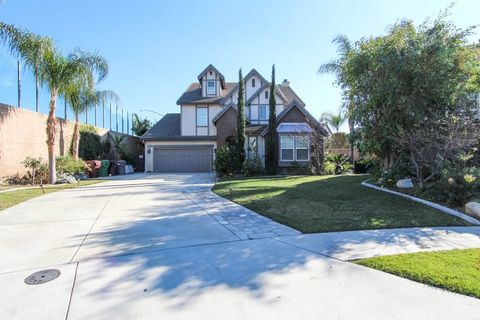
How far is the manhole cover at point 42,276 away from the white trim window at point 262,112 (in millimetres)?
21248

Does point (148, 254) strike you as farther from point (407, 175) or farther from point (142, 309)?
point (407, 175)

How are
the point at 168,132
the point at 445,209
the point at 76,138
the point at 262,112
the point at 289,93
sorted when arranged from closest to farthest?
the point at 445,209
the point at 76,138
the point at 262,112
the point at 168,132
the point at 289,93

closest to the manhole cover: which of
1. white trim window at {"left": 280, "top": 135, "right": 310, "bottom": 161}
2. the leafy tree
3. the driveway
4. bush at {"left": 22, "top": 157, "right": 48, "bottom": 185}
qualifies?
the driveway

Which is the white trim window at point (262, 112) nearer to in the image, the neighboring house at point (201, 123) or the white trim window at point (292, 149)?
the neighboring house at point (201, 123)

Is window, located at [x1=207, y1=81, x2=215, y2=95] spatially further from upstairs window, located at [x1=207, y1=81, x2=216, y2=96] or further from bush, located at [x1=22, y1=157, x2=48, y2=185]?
bush, located at [x1=22, y1=157, x2=48, y2=185]

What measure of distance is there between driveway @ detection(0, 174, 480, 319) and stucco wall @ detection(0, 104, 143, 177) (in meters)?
9.80

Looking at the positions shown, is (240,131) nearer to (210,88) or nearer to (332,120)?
(210,88)

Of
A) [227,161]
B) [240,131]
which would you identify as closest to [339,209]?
[227,161]

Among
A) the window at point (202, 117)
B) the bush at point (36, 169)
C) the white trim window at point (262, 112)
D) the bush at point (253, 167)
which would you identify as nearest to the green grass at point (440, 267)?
the bush at point (253, 167)

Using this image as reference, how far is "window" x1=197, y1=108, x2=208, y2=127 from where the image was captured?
26.7 metres

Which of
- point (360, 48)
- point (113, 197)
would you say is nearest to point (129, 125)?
point (113, 197)

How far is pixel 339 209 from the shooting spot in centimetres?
828

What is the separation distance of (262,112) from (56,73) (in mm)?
14118

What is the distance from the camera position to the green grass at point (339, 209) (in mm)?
6844
